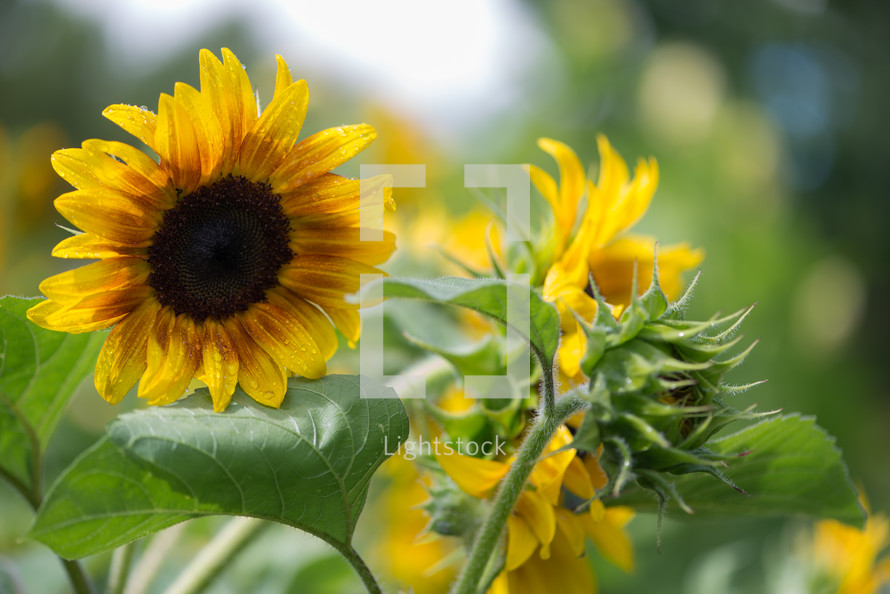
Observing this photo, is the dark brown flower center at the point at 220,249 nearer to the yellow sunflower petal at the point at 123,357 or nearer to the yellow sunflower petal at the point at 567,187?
the yellow sunflower petal at the point at 123,357

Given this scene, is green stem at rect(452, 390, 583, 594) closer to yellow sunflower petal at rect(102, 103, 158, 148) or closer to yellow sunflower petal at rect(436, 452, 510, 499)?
yellow sunflower petal at rect(436, 452, 510, 499)

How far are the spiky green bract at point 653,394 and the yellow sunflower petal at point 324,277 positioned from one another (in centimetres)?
23

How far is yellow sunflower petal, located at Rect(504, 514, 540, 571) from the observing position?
625 millimetres

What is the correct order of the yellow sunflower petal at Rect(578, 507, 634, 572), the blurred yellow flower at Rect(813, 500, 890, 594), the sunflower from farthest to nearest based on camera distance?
the blurred yellow flower at Rect(813, 500, 890, 594), the yellow sunflower petal at Rect(578, 507, 634, 572), the sunflower

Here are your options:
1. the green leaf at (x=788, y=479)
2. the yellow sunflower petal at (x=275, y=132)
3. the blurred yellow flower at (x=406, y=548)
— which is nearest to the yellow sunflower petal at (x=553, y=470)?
the green leaf at (x=788, y=479)

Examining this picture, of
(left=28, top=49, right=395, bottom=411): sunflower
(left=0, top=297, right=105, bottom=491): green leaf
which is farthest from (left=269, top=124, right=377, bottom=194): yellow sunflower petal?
(left=0, top=297, right=105, bottom=491): green leaf

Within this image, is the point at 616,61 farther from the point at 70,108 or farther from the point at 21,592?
the point at 70,108

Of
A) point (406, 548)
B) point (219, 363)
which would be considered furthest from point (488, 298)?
point (406, 548)

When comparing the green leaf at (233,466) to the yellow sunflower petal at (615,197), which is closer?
the green leaf at (233,466)

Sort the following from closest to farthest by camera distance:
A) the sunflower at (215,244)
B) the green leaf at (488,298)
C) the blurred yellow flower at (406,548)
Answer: the green leaf at (488,298) → the sunflower at (215,244) → the blurred yellow flower at (406,548)

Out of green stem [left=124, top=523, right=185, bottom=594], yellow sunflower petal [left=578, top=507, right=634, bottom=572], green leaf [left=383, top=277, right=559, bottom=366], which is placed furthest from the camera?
green stem [left=124, top=523, right=185, bottom=594]

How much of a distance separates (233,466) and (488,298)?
209 millimetres

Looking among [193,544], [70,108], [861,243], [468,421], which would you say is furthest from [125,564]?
[70,108]

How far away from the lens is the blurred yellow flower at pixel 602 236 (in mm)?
724
